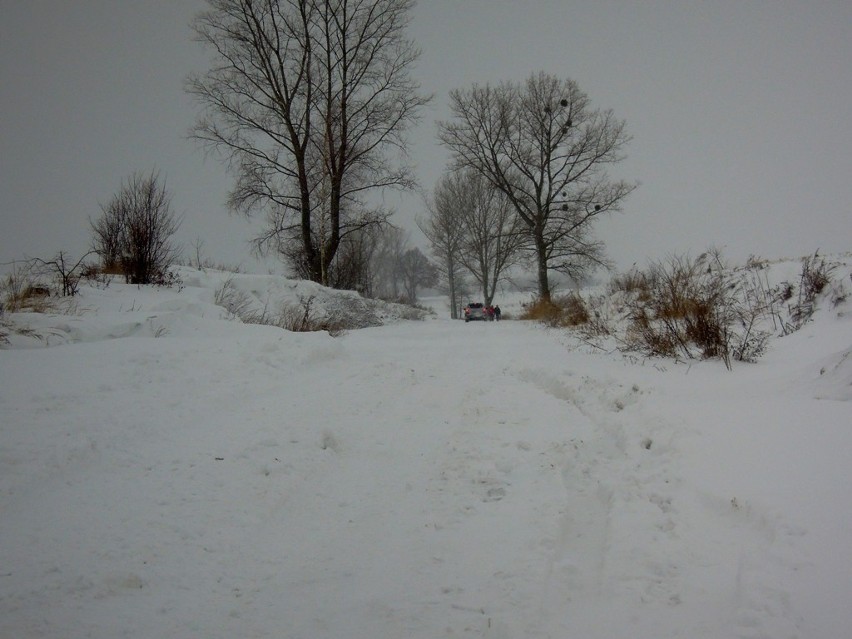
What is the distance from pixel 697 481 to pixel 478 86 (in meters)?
19.9

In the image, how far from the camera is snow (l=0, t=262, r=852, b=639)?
4.92ft

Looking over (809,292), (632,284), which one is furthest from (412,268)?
(809,292)

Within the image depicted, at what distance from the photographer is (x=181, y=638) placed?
55.7 inches

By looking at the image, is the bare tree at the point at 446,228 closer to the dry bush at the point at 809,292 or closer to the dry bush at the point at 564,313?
the dry bush at the point at 564,313

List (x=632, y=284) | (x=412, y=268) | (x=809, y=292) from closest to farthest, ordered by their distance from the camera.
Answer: (x=809, y=292) < (x=632, y=284) < (x=412, y=268)

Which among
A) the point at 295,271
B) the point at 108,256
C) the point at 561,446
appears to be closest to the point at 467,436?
the point at 561,446

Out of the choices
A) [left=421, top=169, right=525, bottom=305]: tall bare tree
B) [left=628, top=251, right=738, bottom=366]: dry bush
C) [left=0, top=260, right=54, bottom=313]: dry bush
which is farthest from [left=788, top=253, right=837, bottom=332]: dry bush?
[left=421, top=169, right=525, bottom=305]: tall bare tree

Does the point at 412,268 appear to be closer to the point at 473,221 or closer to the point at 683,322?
the point at 473,221

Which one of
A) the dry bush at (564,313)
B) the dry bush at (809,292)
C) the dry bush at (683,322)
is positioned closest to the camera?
the dry bush at (683,322)

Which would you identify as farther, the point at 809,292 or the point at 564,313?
the point at 564,313

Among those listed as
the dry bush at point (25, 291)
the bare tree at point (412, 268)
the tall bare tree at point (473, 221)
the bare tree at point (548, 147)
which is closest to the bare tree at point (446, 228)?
the tall bare tree at point (473, 221)

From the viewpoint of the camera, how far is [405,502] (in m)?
2.34

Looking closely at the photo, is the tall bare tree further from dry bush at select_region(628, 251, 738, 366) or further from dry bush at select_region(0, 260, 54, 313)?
dry bush at select_region(0, 260, 54, 313)

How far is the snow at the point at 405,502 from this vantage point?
150 cm
